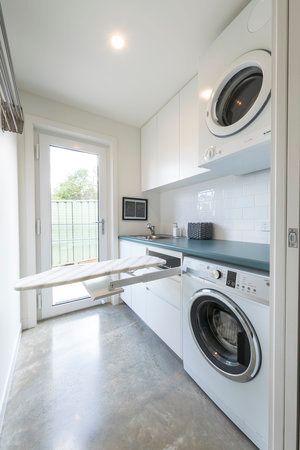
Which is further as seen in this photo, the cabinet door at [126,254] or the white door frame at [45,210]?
the cabinet door at [126,254]

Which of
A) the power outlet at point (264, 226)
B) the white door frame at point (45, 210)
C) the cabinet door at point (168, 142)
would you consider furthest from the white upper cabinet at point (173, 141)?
the white door frame at point (45, 210)

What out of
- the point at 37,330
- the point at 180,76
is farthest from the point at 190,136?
the point at 37,330

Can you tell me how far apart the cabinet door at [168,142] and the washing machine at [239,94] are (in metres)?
0.56

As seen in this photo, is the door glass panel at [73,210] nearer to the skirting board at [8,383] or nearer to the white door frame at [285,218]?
the skirting board at [8,383]

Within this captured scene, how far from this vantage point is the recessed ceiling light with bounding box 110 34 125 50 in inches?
52.9

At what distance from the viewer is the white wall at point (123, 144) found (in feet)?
6.98

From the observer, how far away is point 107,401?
1169 mm

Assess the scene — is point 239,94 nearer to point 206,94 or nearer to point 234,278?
point 206,94

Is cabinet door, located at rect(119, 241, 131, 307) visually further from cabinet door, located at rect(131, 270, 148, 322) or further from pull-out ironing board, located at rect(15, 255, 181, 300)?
pull-out ironing board, located at rect(15, 255, 181, 300)

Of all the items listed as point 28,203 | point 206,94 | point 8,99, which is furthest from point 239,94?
point 28,203

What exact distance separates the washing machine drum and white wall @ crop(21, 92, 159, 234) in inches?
58.2

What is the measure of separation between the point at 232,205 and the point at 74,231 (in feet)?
5.98

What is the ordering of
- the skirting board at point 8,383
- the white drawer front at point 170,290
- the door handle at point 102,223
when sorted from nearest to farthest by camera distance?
the skirting board at point 8,383
the white drawer front at point 170,290
the door handle at point 102,223

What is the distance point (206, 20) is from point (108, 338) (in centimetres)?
261
